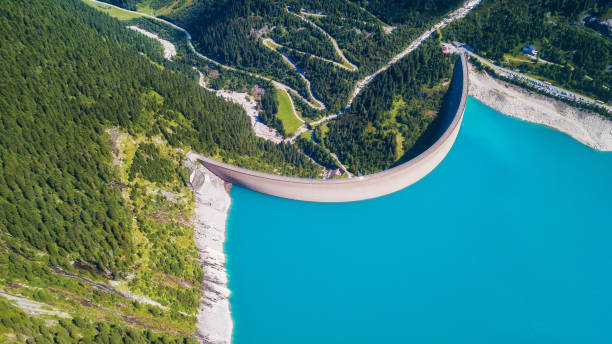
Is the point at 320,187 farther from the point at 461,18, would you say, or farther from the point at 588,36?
the point at 588,36

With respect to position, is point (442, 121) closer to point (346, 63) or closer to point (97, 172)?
point (346, 63)

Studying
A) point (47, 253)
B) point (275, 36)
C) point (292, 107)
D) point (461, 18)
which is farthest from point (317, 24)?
point (47, 253)

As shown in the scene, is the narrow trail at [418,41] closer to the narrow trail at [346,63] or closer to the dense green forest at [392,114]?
the narrow trail at [346,63]

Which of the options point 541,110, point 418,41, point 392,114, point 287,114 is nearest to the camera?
point 392,114

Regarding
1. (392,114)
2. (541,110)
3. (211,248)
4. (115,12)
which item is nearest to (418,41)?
(392,114)

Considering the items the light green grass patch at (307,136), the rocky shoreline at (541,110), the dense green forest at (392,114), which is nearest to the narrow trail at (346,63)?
the light green grass patch at (307,136)
